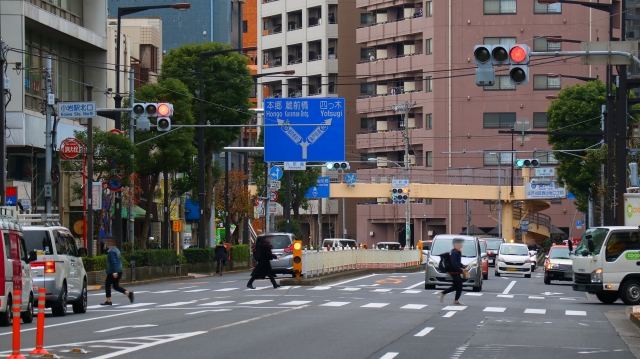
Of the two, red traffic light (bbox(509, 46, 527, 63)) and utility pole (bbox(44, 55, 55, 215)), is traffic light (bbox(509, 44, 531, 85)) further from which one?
utility pole (bbox(44, 55, 55, 215))

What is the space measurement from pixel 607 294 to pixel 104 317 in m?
14.7

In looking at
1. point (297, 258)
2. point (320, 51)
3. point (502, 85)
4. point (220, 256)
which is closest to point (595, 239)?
point (297, 258)

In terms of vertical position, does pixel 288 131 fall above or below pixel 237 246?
above

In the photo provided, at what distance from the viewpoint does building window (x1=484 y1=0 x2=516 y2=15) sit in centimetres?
8475

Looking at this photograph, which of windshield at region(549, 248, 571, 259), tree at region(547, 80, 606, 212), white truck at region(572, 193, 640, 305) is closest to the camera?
white truck at region(572, 193, 640, 305)

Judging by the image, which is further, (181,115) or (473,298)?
(181,115)

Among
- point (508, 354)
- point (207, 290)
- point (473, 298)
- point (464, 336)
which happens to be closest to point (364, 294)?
point (473, 298)

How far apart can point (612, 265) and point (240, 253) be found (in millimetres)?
32389

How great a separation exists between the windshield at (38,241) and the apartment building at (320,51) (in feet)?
231

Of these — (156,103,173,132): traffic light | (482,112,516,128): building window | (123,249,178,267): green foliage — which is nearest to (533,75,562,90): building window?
(482,112,516,128): building window

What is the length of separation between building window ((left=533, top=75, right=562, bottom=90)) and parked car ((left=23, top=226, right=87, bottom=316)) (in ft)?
214

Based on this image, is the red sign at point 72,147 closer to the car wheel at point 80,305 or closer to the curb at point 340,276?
the curb at point 340,276

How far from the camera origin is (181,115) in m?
48.0

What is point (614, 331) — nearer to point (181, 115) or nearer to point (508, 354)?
point (508, 354)
